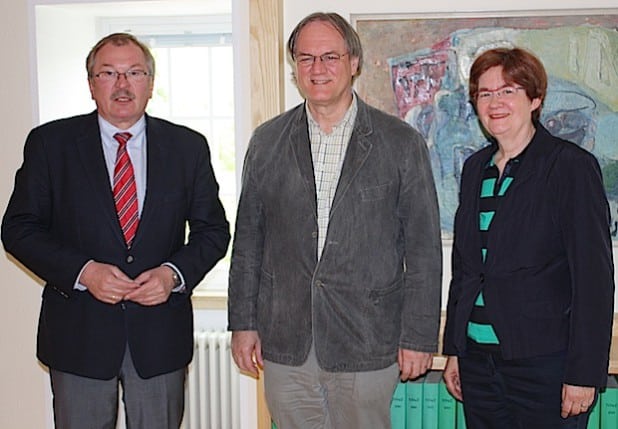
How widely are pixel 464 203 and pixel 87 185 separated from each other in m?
1.01

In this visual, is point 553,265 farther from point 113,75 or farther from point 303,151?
point 113,75

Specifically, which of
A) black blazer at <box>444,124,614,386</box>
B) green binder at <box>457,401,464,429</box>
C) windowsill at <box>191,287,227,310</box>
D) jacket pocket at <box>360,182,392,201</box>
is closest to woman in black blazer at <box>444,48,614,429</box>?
black blazer at <box>444,124,614,386</box>

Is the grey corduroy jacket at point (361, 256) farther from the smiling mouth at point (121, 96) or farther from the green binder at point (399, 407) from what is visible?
the green binder at point (399, 407)

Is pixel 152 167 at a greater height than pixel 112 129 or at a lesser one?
lesser

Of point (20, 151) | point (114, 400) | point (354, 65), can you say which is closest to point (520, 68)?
point (354, 65)

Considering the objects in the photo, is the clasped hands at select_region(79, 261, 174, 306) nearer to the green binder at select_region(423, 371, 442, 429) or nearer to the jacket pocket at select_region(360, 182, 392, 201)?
the jacket pocket at select_region(360, 182, 392, 201)

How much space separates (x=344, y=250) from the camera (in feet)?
6.72

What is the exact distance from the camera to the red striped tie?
2.11m

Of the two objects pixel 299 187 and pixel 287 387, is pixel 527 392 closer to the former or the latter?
pixel 287 387

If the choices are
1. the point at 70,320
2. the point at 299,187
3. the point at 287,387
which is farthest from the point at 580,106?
A: the point at 70,320

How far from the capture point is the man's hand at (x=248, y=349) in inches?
86.9

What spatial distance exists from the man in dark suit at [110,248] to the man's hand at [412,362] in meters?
0.60

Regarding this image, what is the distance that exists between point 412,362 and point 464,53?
1.22 meters

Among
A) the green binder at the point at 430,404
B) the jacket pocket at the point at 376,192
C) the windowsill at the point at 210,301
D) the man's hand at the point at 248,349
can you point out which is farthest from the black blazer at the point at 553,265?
the windowsill at the point at 210,301
